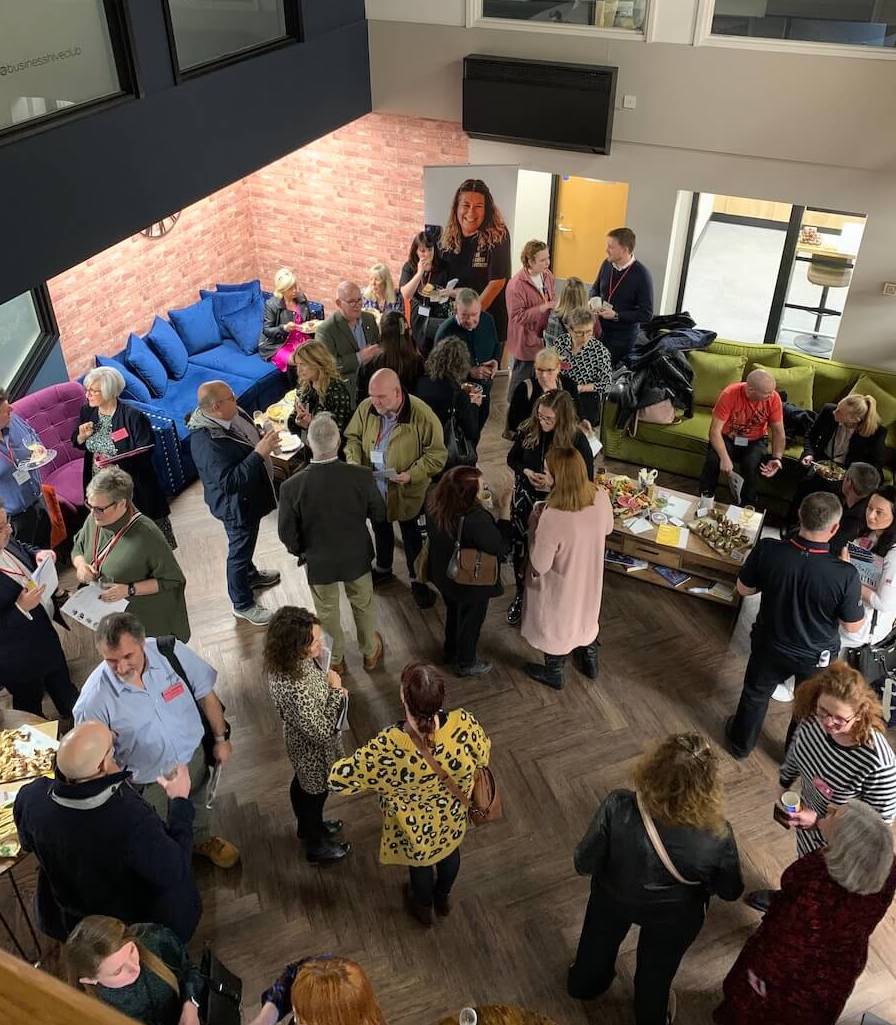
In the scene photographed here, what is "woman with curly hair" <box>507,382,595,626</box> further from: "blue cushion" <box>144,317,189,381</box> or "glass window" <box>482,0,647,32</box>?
"blue cushion" <box>144,317,189,381</box>

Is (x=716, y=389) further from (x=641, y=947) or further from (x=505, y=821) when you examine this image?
(x=641, y=947)

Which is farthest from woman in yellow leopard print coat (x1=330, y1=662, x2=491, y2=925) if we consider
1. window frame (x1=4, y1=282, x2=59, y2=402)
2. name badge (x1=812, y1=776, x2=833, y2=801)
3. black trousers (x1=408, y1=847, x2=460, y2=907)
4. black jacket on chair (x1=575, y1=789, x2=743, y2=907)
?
window frame (x1=4, y1=282, x2=59, y2=402)

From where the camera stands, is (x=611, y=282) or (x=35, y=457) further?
(x=611, y=282)

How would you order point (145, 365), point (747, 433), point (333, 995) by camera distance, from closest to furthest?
point (333, 995)
point (747, 433)
point (145, 365)

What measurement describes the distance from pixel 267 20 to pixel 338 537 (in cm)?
431

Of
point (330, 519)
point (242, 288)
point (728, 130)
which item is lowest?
point (242, 288)

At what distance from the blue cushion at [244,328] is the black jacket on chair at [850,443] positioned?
540cm

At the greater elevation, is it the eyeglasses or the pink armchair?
the eyeglasses

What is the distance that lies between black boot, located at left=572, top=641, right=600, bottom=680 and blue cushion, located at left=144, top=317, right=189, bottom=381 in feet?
16.3

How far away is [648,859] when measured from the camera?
3229 mm

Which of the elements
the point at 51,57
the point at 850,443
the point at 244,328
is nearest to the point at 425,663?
the point at 51,57

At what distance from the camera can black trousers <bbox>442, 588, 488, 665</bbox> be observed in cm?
541

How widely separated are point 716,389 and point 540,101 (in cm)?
292

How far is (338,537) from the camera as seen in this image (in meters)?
5.14
